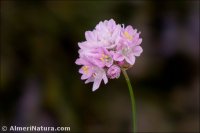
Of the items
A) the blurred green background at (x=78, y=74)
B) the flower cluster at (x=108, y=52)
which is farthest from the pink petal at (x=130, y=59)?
the blurred green background at (x=78, y=74)

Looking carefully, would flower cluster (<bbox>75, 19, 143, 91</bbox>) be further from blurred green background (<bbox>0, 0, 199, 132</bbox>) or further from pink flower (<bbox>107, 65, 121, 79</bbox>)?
blurred green background (<bbox>0, 0, 199, 132</bbox>)

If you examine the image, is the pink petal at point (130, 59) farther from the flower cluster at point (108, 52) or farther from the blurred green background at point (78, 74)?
the blurred green background at point (78, 74)

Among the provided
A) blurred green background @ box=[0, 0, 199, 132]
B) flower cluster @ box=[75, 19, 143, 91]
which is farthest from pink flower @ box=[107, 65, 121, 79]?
blurred green background @ box=[0, 0, 199, 132]

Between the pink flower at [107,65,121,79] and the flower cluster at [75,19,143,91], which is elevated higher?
the flower cluster at [75,19,143,91]

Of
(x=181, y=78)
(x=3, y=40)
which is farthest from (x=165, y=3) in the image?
(x=3, y=40)

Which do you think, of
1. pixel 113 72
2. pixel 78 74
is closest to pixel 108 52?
pixel 113 72

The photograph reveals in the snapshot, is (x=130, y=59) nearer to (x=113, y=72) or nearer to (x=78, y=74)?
(x=113, y=72)
